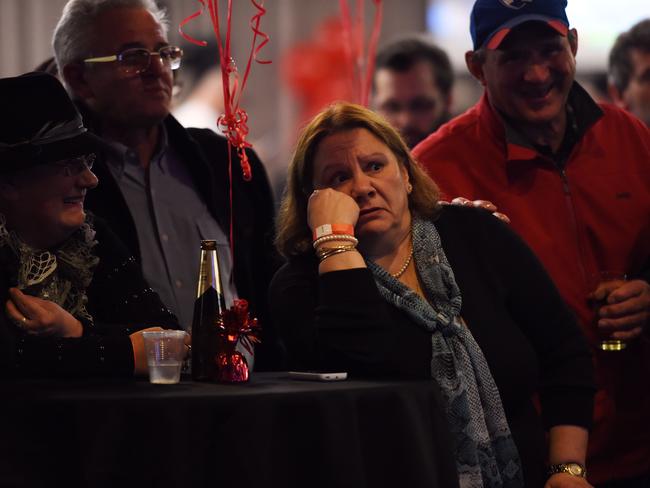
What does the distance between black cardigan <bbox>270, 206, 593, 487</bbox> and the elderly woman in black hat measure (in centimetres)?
36

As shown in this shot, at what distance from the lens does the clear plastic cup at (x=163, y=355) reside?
6.68 feet

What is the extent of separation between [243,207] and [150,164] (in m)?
0.32

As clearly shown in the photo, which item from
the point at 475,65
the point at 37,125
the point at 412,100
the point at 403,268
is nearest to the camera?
the point at 37,125

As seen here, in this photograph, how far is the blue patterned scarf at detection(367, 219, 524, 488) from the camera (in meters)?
2.28

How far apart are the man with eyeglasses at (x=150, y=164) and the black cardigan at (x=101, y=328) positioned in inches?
15.1

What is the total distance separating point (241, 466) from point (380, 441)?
0.27 meters

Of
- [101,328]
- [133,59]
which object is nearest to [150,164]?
[133,59]

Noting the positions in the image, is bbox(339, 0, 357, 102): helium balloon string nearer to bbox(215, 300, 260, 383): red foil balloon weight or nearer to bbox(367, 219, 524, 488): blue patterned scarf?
bbox(367, 219, 524, 488): blue patterned scarf

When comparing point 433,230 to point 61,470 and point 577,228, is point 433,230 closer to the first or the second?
point 577,228

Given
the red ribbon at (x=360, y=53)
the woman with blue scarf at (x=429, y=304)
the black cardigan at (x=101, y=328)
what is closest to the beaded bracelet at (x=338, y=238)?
the woman with blue scarf at (x=429, y=304)

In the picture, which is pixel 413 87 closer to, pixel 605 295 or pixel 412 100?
pixel 412 100

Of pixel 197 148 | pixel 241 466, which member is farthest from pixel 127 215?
pixel 241 466

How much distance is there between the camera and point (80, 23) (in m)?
2.94

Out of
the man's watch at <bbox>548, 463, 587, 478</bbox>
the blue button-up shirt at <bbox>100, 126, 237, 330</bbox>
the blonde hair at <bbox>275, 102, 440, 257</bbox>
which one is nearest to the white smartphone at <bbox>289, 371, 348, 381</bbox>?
the blonde hair at <bbox>275, 102, 440, 257</bbox>
